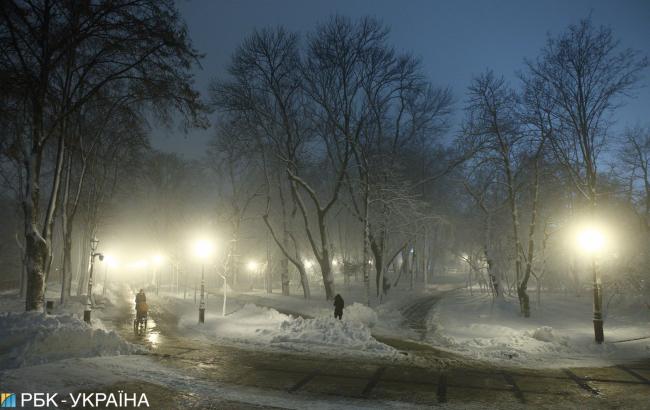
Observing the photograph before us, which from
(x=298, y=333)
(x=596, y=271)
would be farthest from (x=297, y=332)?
(x=596, y=271)

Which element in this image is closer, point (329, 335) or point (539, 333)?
point (329, 335)

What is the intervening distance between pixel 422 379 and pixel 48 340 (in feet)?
29.9

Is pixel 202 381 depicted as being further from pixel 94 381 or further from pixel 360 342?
pixel 360 342

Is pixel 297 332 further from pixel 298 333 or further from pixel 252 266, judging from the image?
pixel 252 266

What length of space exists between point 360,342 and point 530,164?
14280mm

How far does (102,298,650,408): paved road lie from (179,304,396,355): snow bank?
49.7 inches

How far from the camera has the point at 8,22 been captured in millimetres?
11719

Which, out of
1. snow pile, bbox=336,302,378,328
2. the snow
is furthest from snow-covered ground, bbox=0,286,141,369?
snow pile, bbox=336,302,378,328

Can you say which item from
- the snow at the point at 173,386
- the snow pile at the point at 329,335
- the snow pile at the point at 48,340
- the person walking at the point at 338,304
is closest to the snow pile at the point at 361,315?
the person walking at the point at 338,304

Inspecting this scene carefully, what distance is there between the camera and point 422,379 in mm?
9773

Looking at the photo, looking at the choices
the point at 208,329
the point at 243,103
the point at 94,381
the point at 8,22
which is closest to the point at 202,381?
the point at 94,381

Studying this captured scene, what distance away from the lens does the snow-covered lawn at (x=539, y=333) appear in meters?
12.8

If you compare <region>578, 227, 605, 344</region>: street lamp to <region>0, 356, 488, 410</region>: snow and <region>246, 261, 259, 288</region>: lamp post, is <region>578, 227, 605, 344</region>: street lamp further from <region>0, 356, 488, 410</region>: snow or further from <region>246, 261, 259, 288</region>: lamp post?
<region>246, 261, 259, 288</region>: lamp post

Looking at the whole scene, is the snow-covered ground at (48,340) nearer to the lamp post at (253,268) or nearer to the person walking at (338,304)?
the person walking at (338,304)
